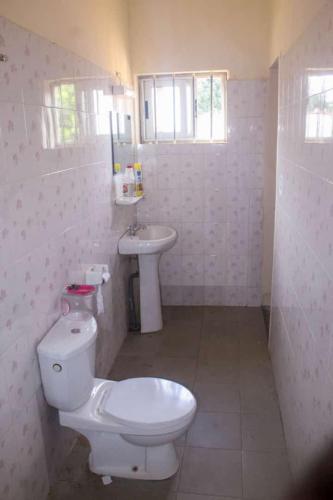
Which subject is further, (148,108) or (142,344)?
(148,108)

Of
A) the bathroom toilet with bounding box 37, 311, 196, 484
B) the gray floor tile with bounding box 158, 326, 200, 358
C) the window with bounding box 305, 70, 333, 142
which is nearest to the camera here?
the window with bounding box 305, 70, 333, 142

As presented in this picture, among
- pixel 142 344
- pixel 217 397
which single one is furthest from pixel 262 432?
pixel 142 344

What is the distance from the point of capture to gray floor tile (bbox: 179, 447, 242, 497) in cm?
222

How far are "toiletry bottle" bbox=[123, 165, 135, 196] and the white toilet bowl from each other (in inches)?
68.4

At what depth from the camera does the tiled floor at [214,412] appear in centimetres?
223

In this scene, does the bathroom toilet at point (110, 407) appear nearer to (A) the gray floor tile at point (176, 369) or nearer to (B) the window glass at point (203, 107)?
(A) the gray floor tile at point (176, 369)

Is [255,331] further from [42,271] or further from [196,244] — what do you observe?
[42,271]

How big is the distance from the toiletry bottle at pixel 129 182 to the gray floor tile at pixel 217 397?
1.60m

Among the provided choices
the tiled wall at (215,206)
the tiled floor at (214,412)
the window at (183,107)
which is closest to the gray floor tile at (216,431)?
the tiled floor at (214,412)

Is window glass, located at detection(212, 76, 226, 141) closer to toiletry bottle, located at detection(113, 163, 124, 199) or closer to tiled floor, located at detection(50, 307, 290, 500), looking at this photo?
toiletry bottle, located at detection(113, 163, 124, 199)

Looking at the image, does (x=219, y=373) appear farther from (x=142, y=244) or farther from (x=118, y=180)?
(x=118, y=180)

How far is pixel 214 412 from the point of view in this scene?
110 inches

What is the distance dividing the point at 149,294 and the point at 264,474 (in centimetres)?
179

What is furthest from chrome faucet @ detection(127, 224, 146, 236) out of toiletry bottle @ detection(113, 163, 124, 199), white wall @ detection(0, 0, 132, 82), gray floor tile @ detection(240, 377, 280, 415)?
gray floor tile @ detection(240, 377, 280, 415)
